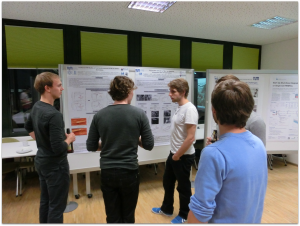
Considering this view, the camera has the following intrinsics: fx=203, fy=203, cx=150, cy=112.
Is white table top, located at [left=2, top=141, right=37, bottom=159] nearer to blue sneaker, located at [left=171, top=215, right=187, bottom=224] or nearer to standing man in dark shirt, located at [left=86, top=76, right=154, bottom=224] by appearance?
standing man in dark shirt, located at [left=86, top=76, right=154, bottom=224]

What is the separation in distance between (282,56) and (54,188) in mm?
4616

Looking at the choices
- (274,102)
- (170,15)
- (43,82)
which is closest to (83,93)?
(43,82)

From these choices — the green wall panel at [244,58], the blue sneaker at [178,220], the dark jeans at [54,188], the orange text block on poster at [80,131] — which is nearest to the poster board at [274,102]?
the blue sneaker at [178,220]

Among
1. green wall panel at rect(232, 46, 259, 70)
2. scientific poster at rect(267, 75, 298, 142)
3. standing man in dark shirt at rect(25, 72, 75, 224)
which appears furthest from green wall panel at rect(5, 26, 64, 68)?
green wall panel at rect(232, 46, 259, 70)

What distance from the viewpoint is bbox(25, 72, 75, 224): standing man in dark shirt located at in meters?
1.52

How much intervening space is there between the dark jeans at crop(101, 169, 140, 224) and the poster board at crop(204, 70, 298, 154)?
5.59ft

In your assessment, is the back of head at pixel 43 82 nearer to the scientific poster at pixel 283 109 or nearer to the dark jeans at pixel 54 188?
the dark jeans at pixel 54 188

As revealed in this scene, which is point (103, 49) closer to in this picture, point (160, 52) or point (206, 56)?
point (160, 52)

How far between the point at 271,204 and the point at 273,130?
106cm

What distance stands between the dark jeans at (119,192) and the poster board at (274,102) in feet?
5.59

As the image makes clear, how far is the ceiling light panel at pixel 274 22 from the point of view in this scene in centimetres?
280


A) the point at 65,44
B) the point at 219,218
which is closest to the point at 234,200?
the point at 219,218

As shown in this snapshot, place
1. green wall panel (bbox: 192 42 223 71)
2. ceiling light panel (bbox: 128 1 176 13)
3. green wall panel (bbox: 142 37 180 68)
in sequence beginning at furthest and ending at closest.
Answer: green wall panel (bbox: 192 42 223 71) < green wall panel (bbox: 142 37 180 68) < ceiling light panel (bbox: 128 1 176 13)

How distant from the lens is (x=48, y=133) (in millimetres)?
1555
